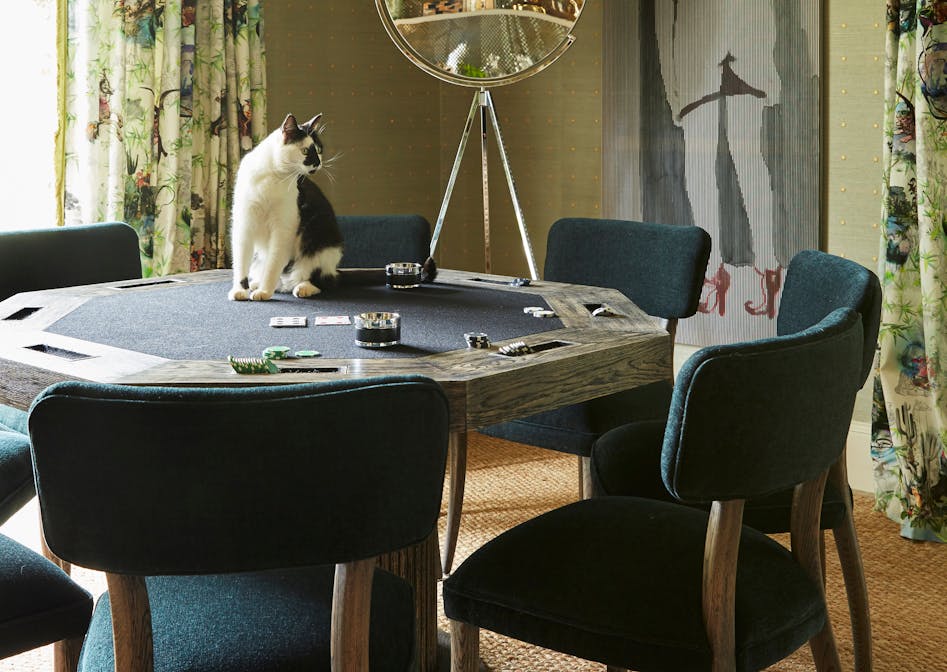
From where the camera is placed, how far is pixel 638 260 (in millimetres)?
2760

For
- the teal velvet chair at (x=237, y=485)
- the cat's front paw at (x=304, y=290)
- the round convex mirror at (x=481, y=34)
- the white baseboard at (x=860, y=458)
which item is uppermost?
the round convex mirror at (x=481, y=34)

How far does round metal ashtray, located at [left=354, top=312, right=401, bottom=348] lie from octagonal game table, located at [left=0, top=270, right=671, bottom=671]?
2 centimetres

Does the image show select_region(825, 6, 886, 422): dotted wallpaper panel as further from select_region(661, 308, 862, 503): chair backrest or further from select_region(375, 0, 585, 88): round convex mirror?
select_region(661, 308, 862, 503): chair backrest

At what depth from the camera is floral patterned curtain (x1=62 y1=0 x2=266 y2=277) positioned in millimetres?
3449

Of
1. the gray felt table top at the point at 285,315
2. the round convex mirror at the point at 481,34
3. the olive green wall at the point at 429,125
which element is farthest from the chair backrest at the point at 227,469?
the olive green wall at the point at 429,125

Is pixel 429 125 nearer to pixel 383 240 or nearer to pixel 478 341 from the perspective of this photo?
pixel 383 240

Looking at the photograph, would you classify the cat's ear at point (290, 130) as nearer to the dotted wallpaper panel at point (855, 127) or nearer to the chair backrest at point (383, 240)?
the chair backrest at point (383, 240)

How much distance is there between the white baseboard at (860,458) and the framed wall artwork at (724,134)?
434mm

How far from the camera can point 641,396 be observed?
2.55m

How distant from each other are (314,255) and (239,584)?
3.15 feet

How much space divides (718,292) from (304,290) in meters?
1.78

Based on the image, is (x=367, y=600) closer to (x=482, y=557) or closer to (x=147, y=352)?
(x=482, y=557)

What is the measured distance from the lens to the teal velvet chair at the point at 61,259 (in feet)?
8.63

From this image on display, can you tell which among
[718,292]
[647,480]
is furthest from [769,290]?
[647,480]
